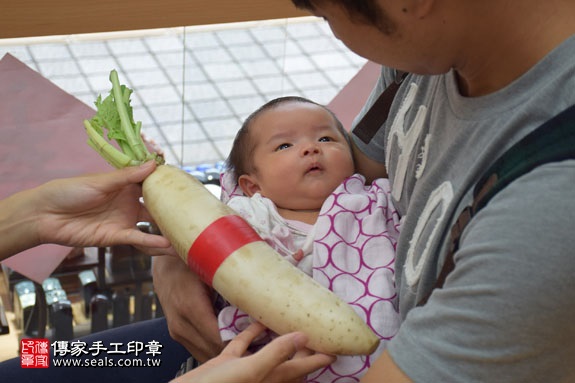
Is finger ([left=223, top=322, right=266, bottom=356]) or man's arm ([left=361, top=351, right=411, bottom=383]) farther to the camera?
finger ([left=223, top=322, right=266, bottom=356])

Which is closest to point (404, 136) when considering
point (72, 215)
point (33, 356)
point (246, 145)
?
point (246, 145)

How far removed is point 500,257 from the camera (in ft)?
2.61

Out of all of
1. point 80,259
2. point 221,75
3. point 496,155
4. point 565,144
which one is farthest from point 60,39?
point 565,144

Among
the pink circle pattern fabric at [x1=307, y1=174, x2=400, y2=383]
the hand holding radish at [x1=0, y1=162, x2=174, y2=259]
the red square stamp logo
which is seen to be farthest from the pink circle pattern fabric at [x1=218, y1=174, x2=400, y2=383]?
the red square stamp logo

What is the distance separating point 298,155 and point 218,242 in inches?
13.0

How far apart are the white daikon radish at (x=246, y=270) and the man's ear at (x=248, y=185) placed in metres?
0.22

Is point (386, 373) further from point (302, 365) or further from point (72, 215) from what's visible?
point (72, 215)

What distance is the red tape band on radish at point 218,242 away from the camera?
1.12 metres

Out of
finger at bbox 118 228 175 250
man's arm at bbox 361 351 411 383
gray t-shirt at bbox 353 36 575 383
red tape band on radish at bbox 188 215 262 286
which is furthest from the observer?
finger at bbox 118 228 175 250

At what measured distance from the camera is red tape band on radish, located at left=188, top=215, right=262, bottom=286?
44.1 inches

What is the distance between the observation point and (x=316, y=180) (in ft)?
4.57

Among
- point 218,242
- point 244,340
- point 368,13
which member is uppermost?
point 368,13

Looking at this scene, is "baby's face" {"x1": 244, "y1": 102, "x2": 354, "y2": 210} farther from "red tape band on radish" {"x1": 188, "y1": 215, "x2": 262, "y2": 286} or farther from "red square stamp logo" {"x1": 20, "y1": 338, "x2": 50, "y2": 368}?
"red square stamp logo" {"x1": 20, "y1": 338, "x2": 50, "y2": 368}

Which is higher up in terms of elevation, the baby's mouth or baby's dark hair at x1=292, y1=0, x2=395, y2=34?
baby's dark hair at x1=292, y1=0, x2=395, y2=34
